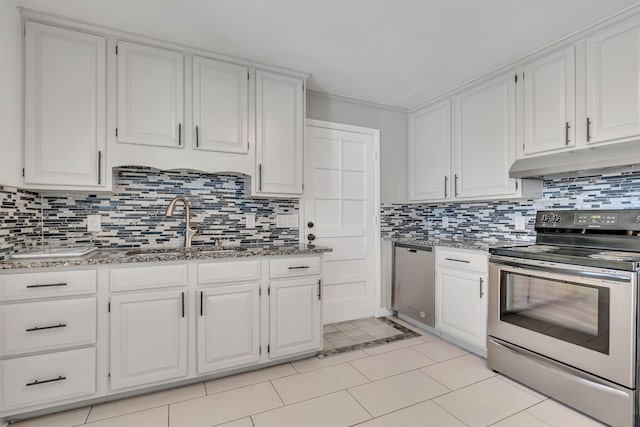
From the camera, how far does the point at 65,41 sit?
6.64ft

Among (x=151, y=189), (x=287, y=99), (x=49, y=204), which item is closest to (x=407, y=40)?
(x=287, y=99)

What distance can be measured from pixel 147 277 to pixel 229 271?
0.50 m

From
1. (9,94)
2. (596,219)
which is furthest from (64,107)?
(596,219)

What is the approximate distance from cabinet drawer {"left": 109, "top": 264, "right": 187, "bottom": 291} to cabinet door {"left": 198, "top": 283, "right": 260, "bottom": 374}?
19 cm

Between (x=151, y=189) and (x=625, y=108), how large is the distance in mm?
3302

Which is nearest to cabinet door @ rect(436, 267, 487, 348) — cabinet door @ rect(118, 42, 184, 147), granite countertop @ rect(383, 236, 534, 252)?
granite countertop @ rect(383, 236, 534, 252)

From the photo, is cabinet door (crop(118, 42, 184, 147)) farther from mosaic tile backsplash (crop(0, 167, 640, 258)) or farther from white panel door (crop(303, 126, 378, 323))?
white panel door (crop(303, 126, 378, 323))

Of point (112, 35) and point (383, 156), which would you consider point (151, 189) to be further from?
point (383, 156)

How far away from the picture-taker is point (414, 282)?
10.4 ft

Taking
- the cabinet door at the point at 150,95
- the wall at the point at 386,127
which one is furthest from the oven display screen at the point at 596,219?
the cabinet door at the point at 150,95

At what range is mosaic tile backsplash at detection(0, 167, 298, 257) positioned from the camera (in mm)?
2072

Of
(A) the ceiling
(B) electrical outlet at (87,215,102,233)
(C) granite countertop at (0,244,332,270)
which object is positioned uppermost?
(A) the ceiling

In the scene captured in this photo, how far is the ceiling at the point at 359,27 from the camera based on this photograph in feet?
6.15

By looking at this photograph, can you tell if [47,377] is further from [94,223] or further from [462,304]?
[462,304]
